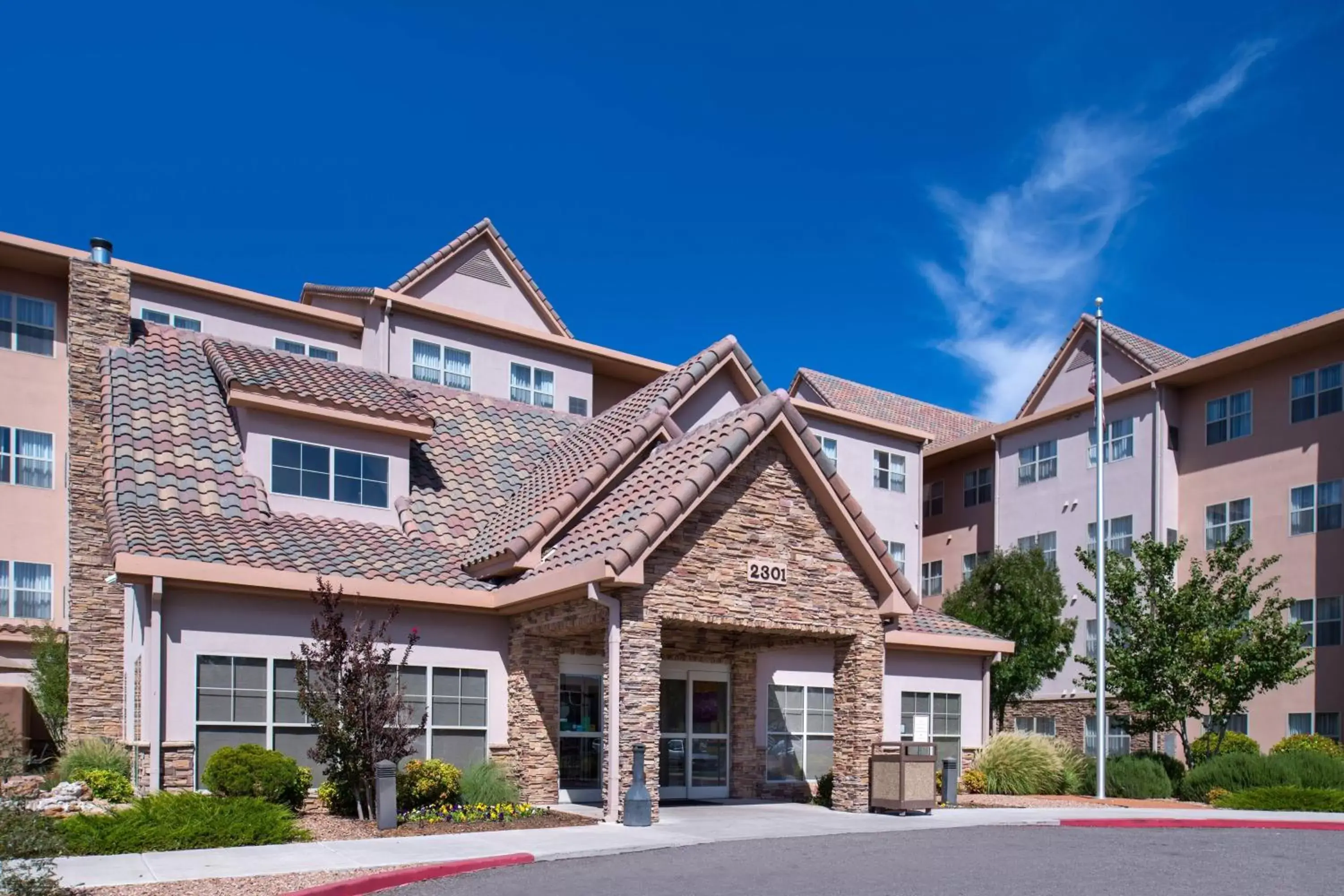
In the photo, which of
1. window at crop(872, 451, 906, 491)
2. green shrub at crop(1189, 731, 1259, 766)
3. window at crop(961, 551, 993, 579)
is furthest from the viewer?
window at crop(961, 551, 993, 579)

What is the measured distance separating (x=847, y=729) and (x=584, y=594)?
531cm

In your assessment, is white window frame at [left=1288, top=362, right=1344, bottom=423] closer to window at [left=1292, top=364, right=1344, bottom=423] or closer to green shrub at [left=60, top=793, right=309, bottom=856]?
window at [left=1292, top=364, right=1344, bottom=423]

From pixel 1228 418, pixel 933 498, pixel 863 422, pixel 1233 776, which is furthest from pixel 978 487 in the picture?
pixel 1233 776

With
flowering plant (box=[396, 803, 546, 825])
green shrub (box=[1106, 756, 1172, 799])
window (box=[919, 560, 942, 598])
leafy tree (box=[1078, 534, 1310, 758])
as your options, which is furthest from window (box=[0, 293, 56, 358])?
window (box=[919, 560, 942, 598])

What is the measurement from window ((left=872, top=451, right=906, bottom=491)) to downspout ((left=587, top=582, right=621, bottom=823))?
80.0 ft

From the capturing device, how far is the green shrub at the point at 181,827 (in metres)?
13.1

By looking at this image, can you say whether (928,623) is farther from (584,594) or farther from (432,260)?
(432,260)

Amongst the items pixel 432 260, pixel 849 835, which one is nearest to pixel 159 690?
pixel 849 835

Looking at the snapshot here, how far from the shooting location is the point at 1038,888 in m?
11.5

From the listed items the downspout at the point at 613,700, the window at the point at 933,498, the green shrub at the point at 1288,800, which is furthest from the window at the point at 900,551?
the downspout at the point at 613,700

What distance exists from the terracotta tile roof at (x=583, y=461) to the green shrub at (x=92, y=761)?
5.73m

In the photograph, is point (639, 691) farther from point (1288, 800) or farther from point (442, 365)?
point (442, 365)

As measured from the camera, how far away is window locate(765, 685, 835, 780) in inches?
890

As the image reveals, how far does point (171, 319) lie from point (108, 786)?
16030mm
